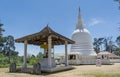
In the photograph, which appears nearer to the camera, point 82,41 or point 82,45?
point 82,45

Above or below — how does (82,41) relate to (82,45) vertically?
above

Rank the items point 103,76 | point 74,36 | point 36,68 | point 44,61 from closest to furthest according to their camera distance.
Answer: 1. point 103,76
2. point 36,68
3. point 44,61
4. point 74,36

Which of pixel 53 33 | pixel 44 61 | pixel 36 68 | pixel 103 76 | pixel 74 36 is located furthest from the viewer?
pixel 74 36

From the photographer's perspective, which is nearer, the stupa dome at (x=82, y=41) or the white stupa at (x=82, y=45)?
the white stupa at (x=82, y=45)

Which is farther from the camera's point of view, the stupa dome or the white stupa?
the stupa dome

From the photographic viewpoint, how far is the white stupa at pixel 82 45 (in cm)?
3759

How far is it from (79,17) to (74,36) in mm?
4142

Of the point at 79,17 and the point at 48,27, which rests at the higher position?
the point at 79,17

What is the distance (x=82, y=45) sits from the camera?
39.8 meters

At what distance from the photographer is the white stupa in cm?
3759

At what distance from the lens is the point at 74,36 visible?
137ft

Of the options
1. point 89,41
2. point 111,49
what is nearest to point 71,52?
point 89,41

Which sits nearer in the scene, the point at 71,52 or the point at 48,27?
the point at 48,27

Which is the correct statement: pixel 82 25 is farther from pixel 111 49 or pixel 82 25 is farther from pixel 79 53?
pixel 111 49
